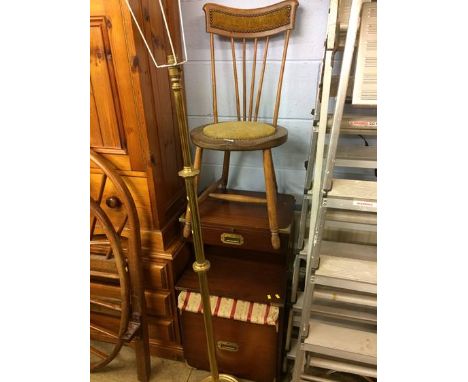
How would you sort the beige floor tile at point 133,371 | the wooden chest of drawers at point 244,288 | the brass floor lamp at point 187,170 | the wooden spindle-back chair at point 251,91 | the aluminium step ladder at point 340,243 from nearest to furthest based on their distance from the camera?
1. the brass floor lamp at point 187,170
2. the aluminium step ladder at point 340,243
3. the wooden spindle-back chair at point 251,91
4. the wooden chest of drawers at point 244,288
5. the beige floor tile at point 133,371

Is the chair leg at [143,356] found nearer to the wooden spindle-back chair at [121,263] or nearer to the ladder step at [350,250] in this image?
the wooden spindle-back chair at [121,263]

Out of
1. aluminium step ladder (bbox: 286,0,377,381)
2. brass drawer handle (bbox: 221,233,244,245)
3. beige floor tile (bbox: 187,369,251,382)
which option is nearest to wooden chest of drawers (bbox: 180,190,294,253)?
Result: brass drawer handle (bbox: 221,233,244,245)

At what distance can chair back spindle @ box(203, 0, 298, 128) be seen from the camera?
1104mm

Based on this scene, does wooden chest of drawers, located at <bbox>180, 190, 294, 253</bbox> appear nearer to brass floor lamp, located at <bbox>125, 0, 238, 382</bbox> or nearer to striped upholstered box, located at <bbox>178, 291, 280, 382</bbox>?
striped upholstered box, located at <bbox>178, 291, 280, 382</bbox>

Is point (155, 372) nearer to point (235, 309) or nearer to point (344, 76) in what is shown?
point (235, 309)

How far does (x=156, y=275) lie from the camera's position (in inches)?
46.5

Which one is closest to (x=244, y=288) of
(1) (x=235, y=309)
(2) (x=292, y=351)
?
(1) (x=235, y=309)

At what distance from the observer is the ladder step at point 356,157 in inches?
33.2

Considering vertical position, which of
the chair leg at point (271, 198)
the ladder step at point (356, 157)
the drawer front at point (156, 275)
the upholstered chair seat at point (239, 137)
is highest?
the upholstered chair seat at point (239, 137)

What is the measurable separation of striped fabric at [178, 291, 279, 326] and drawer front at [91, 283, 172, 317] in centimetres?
8

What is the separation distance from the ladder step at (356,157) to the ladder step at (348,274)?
27cm

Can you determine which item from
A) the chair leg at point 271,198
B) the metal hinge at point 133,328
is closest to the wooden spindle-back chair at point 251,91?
the chair leg at point 271,198
